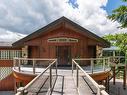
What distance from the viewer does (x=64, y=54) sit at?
83.6 ft

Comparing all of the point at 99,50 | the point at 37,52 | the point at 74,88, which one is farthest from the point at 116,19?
the point at 74,88

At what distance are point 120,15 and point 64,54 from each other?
21.1 feet

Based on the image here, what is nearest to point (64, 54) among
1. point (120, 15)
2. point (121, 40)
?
point (121, 40)

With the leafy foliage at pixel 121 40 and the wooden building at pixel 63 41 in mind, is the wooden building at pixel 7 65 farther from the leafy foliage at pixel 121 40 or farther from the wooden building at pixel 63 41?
the leafy foliage at pixel 121 40

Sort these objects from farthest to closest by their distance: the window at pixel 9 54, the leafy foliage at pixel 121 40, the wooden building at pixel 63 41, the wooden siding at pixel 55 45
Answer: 1. the window at pixel 9 54
2. the leafy foliage at pixel 121 40
3. the wooden siding at pixel 55 45
4. the wooden building at pixel 63 41

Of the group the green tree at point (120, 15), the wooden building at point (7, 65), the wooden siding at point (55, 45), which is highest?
the green tree at point (120, 15)

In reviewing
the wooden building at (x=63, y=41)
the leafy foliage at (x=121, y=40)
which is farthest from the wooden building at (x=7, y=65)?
the leafy foliage at (x=121, y=40)

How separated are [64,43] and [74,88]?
1219 cm

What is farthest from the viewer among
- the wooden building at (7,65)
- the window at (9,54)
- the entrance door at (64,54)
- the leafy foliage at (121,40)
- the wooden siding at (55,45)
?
the window at (9,54)

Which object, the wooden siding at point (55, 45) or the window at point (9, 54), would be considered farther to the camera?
the window at point (9, 54)

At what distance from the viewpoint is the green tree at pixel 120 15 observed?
23.9m

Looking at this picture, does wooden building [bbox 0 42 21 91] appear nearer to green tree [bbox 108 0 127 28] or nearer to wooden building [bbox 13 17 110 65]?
wooden building [bbox 13 17 110 65]

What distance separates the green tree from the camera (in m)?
23.9

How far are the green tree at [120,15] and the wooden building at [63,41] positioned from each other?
91.2 inches
